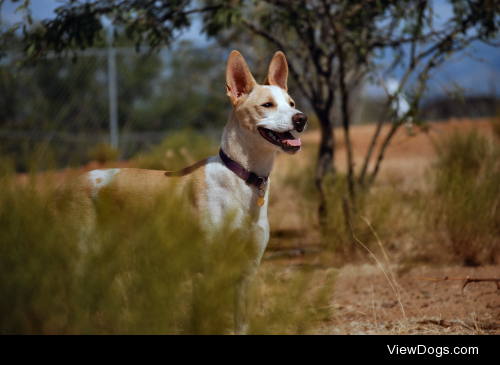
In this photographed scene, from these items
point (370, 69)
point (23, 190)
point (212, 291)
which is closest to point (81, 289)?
point (212, 291)

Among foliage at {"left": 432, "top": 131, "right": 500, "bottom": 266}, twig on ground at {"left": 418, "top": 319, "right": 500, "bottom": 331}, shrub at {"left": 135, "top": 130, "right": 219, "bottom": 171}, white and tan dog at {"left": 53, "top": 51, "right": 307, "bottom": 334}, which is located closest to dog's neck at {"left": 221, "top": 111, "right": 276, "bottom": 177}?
white and tan dog at {"left": 53, "top": 51, "right": 307, "bottom": 334}

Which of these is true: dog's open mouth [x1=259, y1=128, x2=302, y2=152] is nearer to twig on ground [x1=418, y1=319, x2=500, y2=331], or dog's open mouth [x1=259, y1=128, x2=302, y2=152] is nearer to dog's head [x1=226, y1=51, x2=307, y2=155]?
dog's head [x1=226, y1=51, x2=307, y2=155]

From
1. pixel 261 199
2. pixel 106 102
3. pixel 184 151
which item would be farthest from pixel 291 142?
pixel 106 102

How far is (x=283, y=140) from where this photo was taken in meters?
2.49

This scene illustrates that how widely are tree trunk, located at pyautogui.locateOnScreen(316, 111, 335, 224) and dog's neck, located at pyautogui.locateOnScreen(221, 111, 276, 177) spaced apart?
2265 mm

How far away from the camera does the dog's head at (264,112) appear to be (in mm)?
2455

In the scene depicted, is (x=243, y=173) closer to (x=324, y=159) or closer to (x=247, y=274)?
(x=247, y=274)

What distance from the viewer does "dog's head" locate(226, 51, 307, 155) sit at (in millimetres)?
2455

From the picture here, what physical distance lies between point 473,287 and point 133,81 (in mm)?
11249

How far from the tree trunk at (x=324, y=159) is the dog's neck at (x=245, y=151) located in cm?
227

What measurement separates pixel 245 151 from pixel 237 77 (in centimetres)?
56
